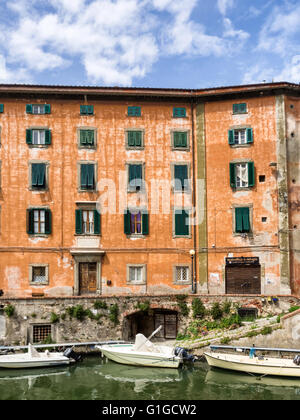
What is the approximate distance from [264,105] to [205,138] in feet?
15.3

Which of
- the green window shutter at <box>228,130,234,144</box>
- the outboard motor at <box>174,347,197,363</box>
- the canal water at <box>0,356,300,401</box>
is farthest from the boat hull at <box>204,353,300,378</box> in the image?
the green window shutter at <box>228,130,234,144</box>

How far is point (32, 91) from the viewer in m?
31.0

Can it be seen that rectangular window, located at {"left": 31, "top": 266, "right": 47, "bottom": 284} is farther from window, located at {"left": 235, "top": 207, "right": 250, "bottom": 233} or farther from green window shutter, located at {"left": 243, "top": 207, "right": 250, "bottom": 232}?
green window shutter, located at {"left": 243, "top": 207, "right": 250, "bottom": 232}

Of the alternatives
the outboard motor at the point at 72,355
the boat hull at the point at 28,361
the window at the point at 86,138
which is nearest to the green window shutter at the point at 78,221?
the window at the point at 86,138

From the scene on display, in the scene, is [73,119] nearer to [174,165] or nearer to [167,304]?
[174,165]

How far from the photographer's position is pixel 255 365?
72.8 ft

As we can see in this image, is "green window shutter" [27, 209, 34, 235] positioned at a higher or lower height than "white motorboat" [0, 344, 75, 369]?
higher

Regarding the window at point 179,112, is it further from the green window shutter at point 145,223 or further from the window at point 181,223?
the green window shutter at point 145,223

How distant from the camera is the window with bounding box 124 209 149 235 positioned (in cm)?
3077

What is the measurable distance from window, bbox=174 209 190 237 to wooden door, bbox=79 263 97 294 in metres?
6.23

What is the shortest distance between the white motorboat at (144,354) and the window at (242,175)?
12492mm

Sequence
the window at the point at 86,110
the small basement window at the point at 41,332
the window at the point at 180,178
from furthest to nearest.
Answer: the window at the point at 86,110
the window at the point at 180,178
the small basement window at the point at 41,332

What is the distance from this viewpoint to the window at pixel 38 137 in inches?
1217

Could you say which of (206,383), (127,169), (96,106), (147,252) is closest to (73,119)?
(96,106)
